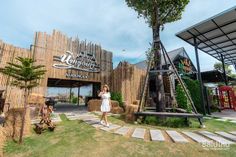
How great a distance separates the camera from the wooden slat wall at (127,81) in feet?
39.1

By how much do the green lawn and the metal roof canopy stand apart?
7.97 meters

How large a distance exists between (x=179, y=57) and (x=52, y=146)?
57.0 ft

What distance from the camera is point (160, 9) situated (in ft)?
27.9

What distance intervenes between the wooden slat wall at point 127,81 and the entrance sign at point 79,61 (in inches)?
86.6

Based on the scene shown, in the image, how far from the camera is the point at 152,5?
8281 mm

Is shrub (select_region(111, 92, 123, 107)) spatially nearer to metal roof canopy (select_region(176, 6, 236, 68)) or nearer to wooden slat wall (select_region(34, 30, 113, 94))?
wooden slat wall (select_region(34, 30, 113, 94))

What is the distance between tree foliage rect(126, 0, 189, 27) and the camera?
8.22 meters

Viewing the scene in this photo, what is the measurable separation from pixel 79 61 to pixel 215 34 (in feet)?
35.4

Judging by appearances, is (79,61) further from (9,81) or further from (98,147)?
(98,147)

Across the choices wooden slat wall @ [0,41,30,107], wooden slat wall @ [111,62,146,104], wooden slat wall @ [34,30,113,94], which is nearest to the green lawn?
wooden slat wall @ [0,41,30,107]

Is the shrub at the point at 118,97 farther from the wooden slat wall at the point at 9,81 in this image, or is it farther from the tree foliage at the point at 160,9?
the wooden slat wall at the point at 9,81

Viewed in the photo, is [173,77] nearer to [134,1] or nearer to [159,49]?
[159,49]

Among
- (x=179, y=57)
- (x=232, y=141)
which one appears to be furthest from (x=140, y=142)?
(x=179, y=57)

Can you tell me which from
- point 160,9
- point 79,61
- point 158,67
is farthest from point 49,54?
point 160,9
